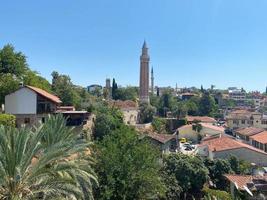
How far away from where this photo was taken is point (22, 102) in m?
41.3

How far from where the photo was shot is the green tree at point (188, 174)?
34875mm

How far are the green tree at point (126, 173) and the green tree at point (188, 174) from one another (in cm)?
613

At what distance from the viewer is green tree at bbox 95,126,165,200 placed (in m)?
26.5

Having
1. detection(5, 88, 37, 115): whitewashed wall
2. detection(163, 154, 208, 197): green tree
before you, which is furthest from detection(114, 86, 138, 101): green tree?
detection(163, 154, 208, 197): green tree

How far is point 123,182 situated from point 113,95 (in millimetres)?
92150

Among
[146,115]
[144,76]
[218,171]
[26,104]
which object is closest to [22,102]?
[26,104]

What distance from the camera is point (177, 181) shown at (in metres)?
34.4

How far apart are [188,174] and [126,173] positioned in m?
9.83

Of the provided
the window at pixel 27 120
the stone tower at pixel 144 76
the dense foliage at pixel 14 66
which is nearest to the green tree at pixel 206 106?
the stone tower at pixel 144 76

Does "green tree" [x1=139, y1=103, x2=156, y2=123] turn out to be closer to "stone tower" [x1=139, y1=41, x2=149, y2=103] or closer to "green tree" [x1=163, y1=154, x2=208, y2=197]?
"stone tower" [x1=139, y1=41, x2=149, y2=103]

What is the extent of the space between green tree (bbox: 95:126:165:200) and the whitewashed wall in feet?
48.3

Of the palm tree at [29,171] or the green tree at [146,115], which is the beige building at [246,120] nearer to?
the green tree at [146,115]

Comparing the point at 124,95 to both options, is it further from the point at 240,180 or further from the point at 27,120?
the point at 240,180

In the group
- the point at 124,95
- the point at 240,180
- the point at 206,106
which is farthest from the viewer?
the point at 124,95
